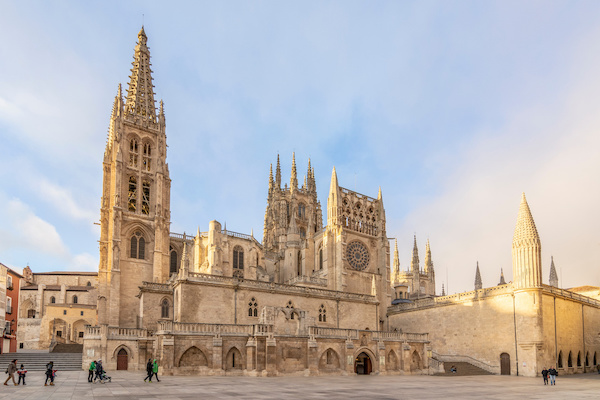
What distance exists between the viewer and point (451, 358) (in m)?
40.2

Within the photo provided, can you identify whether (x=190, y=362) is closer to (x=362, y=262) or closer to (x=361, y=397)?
(x=361, y=397)

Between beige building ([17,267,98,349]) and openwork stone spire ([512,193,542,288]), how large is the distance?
45340 mm

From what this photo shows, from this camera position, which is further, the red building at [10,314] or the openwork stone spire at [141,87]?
the openwork stone spire at [141,87]

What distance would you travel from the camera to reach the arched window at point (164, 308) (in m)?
36.5

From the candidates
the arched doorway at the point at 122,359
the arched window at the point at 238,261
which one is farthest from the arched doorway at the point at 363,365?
the arched window at the point at 238,261

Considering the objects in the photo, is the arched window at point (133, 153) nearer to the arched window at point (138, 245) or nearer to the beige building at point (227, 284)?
the beige building at point (227, 284)

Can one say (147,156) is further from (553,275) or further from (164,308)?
(553,275)

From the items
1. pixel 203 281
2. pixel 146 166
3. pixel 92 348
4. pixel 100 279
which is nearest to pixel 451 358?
pixel 203 281

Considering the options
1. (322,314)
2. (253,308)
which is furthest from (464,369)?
(253,308)

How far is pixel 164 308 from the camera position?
120 feet

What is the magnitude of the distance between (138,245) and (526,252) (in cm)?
3738

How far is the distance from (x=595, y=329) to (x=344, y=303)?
2320 centimetres

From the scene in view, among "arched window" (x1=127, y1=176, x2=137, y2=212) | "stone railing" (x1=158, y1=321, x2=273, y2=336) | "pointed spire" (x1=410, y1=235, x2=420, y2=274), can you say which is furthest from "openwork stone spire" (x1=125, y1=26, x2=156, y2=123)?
"pointed spire" (x1=410, y1=235, x2=420, y2=274)

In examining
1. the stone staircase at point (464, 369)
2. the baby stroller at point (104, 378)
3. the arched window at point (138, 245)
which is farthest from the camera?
the arched window at point (138, 245)
